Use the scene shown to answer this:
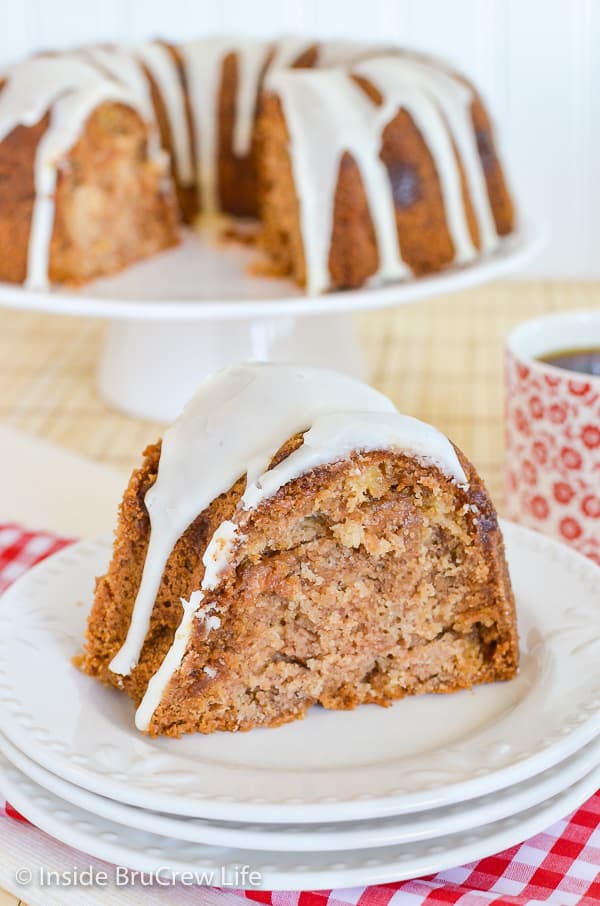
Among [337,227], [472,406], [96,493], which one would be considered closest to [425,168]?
[337,227]

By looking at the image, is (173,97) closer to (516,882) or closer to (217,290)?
(217,290)

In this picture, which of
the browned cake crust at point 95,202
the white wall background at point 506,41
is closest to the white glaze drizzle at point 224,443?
the browned cake crust at point 95,202

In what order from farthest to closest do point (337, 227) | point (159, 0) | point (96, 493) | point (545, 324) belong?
point (159, 0) → point (337, 227) → point (96, 493) → point (545, 324)

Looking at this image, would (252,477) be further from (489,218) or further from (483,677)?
(489,218)

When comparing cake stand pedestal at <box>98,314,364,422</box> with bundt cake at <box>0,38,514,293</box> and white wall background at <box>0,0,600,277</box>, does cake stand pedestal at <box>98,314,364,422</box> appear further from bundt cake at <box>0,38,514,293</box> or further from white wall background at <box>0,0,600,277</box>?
white wall background at <box>0,0,600,277</box>

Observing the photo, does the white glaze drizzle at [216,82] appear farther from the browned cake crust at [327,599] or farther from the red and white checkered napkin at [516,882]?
the red and white checkered napkin at [516,882]

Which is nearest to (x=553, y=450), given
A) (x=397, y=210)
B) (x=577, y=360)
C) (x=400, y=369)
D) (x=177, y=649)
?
(x=577, y=360)

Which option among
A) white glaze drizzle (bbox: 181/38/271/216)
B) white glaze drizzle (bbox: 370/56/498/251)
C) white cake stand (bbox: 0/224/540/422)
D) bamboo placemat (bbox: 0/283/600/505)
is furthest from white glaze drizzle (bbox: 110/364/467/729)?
white glaze drizzle (bbox: 181/38/271/216)
